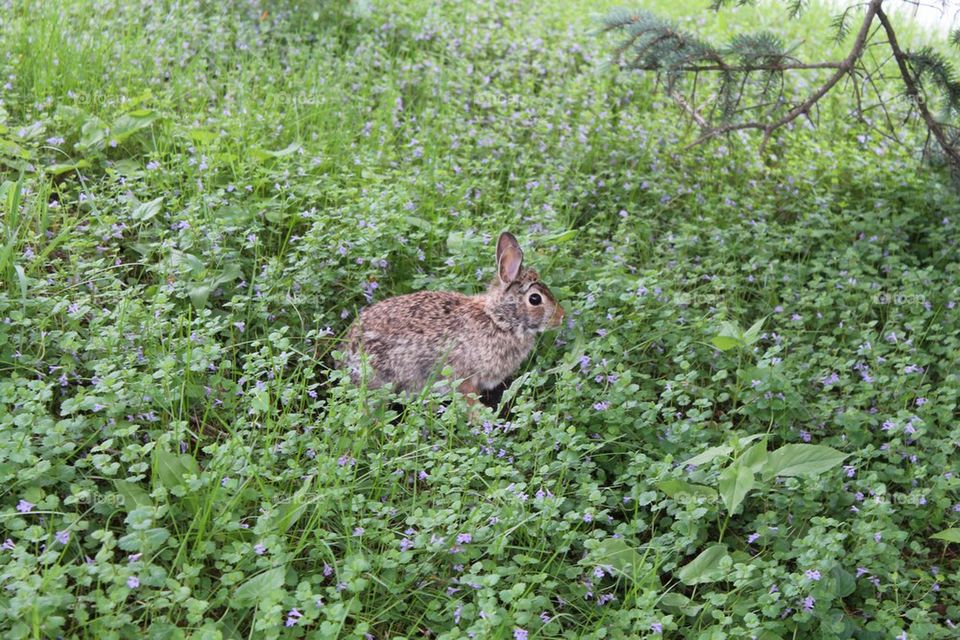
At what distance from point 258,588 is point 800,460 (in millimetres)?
2485

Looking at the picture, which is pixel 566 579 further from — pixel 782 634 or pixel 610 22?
pixel 610 22

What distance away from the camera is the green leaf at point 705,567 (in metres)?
4.27

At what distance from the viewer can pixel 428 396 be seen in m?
5.23

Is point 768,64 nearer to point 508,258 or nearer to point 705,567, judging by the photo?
point 508,258

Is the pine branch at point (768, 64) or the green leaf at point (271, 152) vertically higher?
the pine branch at point (768, 64)

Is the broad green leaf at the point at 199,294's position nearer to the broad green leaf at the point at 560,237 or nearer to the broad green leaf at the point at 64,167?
the broad green leaf at the point at 64,167

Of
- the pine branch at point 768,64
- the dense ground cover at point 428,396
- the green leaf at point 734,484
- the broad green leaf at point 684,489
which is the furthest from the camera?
the pine branch at point 768,64

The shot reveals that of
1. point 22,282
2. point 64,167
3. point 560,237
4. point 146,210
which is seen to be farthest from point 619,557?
point 64,167

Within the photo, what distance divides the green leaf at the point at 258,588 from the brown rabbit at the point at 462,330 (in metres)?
→ 1.84

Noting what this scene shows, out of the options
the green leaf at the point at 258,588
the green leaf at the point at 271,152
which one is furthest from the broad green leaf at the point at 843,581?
the green leaf at the point at 271,152

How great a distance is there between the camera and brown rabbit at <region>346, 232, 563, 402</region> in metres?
5.67

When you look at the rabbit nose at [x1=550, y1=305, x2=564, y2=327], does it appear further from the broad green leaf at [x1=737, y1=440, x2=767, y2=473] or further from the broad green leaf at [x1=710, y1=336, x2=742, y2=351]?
the broad green leaf at [x1=737, y1=440, x2=767, y2=473]

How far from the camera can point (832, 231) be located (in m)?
7.18

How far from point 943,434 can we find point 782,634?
1.78m
